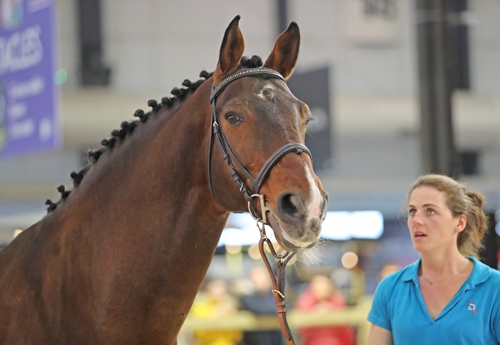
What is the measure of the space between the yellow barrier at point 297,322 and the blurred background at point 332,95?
1.04 m

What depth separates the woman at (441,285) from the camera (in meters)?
2.71

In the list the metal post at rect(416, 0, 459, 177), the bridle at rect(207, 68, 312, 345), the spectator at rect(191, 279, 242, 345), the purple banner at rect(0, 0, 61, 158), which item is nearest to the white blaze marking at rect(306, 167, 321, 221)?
the bridle at rect(207, 68, 312, 345)

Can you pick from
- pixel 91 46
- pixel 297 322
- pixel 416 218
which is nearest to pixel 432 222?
pixel 416 218

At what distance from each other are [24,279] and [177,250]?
562mm

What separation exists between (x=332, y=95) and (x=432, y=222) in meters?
7.80

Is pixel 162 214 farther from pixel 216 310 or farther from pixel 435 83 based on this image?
pixel 216 310

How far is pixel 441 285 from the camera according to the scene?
113 inches

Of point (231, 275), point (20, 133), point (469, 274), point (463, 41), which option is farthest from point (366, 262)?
point (469, 274)

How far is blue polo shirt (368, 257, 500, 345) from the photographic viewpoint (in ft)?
8.82

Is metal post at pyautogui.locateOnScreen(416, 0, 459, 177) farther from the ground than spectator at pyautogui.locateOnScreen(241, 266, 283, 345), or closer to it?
farther from the ground

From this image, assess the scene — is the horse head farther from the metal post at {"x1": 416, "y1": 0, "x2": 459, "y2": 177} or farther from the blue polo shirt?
the metal post at {"x1": 416, "y1": 0, "x2": 459, "y2": 177}

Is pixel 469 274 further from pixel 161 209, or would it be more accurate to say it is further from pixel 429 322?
pixel 161 209

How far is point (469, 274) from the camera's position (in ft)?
9.32

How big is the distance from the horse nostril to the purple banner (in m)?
3.72
